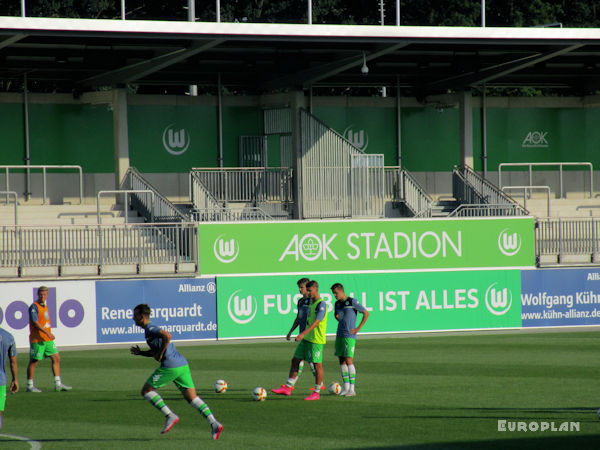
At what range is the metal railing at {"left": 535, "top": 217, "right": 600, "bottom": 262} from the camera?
2697 cm

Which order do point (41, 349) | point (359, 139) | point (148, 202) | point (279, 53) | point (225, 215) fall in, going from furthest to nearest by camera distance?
point (359, 139), point (279, 53), point (148, 202), point (225, 215), point (41, 349)

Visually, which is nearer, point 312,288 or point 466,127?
point 312,288

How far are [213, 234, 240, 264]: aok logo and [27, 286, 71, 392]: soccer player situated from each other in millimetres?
8421

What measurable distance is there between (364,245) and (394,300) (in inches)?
62.5

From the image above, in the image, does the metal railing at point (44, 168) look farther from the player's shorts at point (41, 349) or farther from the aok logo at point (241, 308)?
the player's shorts at point (41, 349)

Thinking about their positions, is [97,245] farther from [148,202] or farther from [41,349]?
[41,349]

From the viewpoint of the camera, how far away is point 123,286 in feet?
78.6

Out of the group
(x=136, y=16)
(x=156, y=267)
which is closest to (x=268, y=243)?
(x=156, y=267)

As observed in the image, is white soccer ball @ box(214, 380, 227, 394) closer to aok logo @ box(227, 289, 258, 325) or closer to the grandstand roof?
aok logo @ box(227, 289, 258, 325)

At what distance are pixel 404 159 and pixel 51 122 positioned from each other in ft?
40.5

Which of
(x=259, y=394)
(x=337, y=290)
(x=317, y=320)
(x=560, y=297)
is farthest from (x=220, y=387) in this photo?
(x=560, y=297)

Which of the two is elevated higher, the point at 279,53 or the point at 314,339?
the point at 279,53

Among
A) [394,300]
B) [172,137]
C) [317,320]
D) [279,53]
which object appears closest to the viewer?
[317,320]

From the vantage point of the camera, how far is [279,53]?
3108 centimetres
